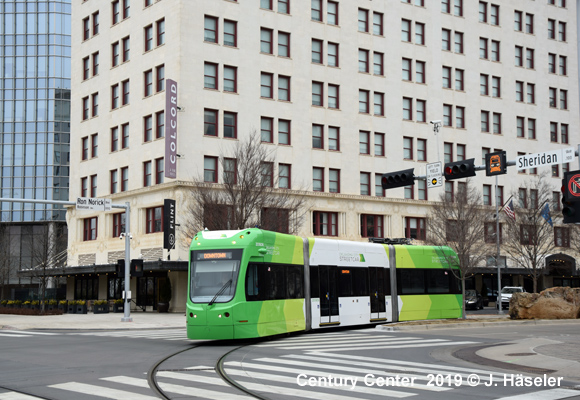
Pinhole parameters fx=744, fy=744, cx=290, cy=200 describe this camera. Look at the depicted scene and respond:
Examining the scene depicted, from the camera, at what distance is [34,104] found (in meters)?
92.9

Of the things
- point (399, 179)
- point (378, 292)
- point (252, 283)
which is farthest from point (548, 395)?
point (378, 292)

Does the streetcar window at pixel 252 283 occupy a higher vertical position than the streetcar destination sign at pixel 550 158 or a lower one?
lower

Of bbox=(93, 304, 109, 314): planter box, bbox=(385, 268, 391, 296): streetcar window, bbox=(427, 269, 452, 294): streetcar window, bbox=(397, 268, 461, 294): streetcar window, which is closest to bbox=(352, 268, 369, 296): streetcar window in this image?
bbox=(385, 268, 391, 296): streetcar window

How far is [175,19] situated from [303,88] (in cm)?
1134

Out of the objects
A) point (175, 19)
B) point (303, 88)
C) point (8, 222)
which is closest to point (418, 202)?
point (303, 88)

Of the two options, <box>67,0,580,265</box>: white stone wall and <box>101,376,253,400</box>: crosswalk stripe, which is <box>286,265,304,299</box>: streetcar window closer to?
<box>101,376,253,400</box>: crosswalk stripe

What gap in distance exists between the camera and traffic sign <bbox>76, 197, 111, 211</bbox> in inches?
1373

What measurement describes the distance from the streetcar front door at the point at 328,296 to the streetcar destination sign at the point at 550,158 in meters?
8.55

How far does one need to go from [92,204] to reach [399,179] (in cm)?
1627

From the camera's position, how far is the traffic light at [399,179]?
26.2m

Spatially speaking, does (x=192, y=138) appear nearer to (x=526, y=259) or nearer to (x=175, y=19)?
(x=175, y=19)

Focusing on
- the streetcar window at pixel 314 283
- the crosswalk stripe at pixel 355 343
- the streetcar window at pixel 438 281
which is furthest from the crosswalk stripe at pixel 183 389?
the streetcar window at pixel 438 281

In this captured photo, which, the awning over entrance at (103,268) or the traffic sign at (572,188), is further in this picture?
the awning over entrance at (103,268)

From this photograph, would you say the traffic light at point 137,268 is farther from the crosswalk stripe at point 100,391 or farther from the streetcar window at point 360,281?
the crosswalk stripe at point 100,391
